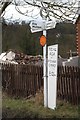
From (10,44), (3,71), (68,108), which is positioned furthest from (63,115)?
(10,44)

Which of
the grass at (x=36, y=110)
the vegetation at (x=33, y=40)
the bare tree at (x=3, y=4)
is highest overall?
the bare tree at (x=3, y=4)

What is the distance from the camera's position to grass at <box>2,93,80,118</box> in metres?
7.21

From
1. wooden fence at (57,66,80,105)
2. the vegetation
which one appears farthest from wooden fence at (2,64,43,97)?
the vegetation

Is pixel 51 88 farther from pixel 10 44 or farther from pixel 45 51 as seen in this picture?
pixel 10 44

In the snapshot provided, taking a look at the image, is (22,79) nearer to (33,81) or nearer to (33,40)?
(33,81)

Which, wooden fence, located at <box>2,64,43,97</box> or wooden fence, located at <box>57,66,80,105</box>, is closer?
wooden fence, located at <box>57,66,80,105</box>

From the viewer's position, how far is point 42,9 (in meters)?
7.09

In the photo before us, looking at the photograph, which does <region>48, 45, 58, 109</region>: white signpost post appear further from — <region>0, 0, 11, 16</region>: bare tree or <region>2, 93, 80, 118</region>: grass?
<region>0, 0, 11, 16</region>: bare tree

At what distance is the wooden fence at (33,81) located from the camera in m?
9.62

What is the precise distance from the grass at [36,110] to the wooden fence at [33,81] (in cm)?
34

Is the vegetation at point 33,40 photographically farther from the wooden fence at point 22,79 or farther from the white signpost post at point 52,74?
the white signpost post at point 52,74

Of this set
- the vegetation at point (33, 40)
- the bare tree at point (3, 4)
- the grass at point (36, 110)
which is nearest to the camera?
the bare tree at point (3, 4)

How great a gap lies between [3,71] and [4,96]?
123 cm

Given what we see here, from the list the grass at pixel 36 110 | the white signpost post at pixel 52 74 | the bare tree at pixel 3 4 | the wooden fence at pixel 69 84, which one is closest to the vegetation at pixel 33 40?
the grass at pixel 36 110
